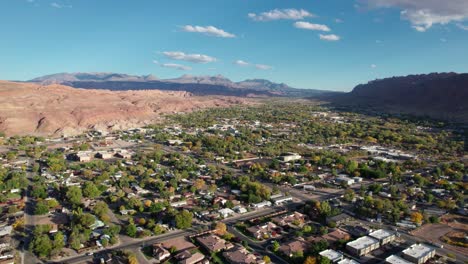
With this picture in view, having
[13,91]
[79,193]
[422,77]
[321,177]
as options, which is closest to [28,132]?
[13,91]

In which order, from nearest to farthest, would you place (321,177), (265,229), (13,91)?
(265,229), (321,177), (13,91)

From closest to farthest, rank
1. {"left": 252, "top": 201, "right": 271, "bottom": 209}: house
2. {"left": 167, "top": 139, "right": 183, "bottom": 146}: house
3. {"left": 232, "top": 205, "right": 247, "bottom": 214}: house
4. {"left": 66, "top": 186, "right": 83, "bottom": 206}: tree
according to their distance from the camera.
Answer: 1. {"left": 232, "top": 205, "right": 247, "bottom": 214}: house
2. {"left": 66, "top": 186, "right": 83, "bottom": 206}: tree
3. {"left": 252, "top": 201, "right": 271, "bottom": 209}: house
4. {"left": 167, "top": 139, "right": 183, "bottom": 146}: house

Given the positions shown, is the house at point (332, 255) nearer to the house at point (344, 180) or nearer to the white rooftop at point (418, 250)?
the white rooftop at point (418, 250)

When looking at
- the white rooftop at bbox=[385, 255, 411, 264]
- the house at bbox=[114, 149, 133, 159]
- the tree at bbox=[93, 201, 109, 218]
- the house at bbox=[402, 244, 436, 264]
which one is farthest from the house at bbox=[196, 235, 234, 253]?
the house at bbox=[114, 149, 133, 159]

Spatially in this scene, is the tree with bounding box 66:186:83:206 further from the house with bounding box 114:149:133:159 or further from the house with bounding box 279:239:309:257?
the house with bounding box 279:239:309:257

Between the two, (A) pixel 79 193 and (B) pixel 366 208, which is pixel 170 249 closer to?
(A) pixel 79 193

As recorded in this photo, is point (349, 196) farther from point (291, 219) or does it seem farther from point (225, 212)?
point (225, 212)
